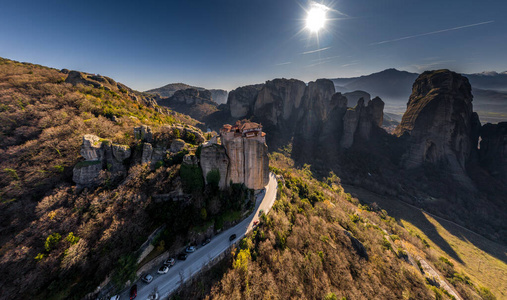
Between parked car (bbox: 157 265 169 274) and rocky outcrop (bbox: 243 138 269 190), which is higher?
rocky outcrop (bbox: 243 138 269 190)

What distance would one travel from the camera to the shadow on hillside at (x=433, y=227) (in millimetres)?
41344

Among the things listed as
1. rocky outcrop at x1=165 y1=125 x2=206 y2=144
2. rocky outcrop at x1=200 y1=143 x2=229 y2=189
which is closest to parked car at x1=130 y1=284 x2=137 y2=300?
rocky outcrop at x1=200 y1=143 x2=229 y2=189

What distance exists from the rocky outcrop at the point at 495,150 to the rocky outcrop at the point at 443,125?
149 inches

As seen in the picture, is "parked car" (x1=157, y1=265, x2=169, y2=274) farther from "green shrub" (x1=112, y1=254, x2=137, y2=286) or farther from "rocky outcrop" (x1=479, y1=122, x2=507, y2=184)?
"rocky outcrop" (x1=479, y1=122, x2=507, y2=184)

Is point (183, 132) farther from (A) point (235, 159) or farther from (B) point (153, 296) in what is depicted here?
(B) point (153, 296)

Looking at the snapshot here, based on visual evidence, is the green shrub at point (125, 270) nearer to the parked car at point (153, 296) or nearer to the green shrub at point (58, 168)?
the parked car at point (153, 296)

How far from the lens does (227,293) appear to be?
50.0ft

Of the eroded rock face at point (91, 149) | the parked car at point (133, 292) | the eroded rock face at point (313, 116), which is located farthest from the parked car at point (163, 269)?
the eroded rock face at point (313, 116)

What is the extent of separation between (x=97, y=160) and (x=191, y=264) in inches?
724

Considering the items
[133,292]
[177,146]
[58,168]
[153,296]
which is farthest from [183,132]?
[153,296]

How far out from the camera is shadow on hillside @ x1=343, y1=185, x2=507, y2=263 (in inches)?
1628

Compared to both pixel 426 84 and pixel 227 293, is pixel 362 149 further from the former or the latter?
pixel 227 293

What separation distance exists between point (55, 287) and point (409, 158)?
104019 mm

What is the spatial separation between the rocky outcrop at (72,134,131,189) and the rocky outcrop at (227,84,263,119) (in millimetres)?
88922
